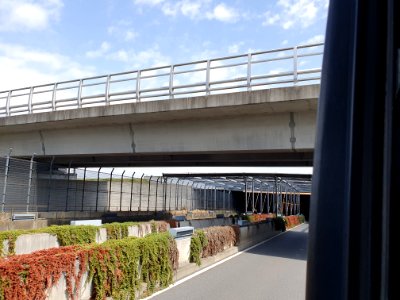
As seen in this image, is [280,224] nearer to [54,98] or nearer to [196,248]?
[54,98]

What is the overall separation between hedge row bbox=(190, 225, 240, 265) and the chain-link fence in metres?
12.6

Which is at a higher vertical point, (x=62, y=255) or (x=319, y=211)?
(x=319, y=211)

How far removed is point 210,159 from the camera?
26797 mm

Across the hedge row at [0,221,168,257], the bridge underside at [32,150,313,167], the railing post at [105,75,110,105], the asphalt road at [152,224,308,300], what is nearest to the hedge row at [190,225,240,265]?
the asphalt road at [152,224,308,300]

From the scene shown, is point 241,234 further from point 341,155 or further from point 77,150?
point 341,155

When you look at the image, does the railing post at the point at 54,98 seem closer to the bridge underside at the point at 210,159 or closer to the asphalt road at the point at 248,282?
the bridge underside at the point at 210,159

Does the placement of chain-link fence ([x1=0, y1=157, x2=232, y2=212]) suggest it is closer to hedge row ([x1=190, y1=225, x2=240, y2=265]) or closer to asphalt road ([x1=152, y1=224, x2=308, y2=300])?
hedge row ([x1=190, y1=225, x2=240, y2=265])

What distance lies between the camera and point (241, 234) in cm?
2130

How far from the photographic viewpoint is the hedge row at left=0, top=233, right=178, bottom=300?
650 centimetres

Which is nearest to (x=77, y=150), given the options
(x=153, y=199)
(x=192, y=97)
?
(x=192, y=97)

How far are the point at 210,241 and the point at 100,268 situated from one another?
308 inches

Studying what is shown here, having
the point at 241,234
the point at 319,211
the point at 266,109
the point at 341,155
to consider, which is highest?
the point at 266,109

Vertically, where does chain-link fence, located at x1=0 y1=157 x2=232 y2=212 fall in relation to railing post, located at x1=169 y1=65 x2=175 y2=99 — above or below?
below

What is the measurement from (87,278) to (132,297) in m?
1.20
